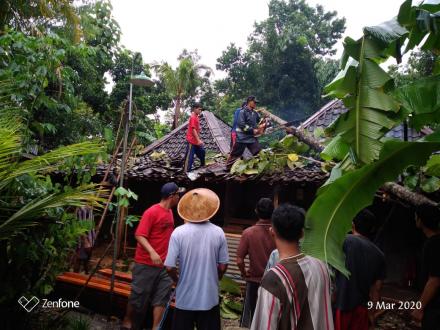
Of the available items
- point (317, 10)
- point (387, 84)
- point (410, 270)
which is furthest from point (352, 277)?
point (317, 10)

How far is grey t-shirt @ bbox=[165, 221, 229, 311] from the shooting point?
3562 mm

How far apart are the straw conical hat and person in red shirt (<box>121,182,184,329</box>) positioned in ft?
1.68

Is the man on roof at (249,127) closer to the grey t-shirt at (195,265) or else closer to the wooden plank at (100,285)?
the wooden plank at (100,285)

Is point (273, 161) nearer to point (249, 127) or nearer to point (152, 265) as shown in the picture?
point (249, 127)

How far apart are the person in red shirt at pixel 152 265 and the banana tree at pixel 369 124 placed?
2.29 metres

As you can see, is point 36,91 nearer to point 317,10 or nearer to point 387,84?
point 387,84

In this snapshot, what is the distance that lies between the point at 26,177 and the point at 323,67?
2226 cm

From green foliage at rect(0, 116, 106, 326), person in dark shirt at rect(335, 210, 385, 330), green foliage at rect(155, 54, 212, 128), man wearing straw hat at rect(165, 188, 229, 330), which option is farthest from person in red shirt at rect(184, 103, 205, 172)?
green foliage at rect(155, 54, 212, 128)

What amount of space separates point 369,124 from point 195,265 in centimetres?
209

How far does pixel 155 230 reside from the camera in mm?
4375

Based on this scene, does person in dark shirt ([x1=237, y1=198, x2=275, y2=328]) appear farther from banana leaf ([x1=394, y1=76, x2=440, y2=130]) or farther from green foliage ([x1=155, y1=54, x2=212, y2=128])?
green foliage ([x1=155, y1=54, x2=212, y2=128])

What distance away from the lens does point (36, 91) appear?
16.3 ft

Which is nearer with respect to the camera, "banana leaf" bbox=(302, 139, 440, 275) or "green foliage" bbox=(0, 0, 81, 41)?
"banana leaf" bbox=(302, 139, 440, 275)

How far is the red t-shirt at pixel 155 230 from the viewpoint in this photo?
14.2 feet
